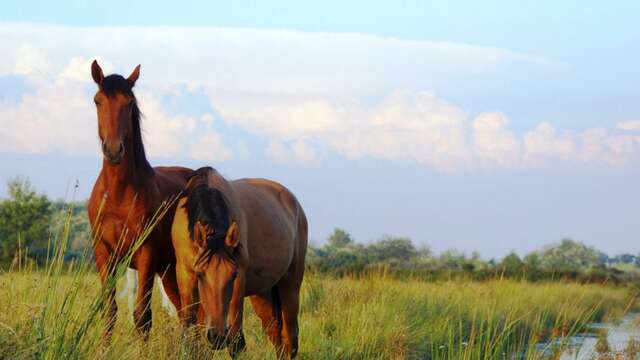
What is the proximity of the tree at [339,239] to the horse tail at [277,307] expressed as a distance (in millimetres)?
52754

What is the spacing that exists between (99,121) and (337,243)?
181 feet

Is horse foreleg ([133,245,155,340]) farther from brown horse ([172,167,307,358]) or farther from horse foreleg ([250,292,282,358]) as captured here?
horse foreleg ([250,292,282,358])

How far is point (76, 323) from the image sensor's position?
580 cm

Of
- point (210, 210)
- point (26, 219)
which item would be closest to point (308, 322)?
point (210, 210)

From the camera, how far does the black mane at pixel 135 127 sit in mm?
7588

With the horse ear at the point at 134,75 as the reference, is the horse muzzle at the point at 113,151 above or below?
below

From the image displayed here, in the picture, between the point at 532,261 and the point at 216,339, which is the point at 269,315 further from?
the point at 532,261

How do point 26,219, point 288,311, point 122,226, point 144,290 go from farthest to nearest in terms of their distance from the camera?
point 26,219
point 288,311
point 122,226
point 144,290

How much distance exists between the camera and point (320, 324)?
38.7 feet

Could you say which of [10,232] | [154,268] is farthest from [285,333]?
[10,232]

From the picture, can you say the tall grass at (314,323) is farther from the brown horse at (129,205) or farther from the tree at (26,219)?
the tree at (26,219)

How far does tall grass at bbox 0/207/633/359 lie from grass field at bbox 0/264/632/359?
1 cm

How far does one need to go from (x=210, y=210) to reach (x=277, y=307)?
101 inches

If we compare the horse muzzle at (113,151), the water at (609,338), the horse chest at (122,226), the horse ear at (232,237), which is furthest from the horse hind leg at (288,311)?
the water at (609,338)
